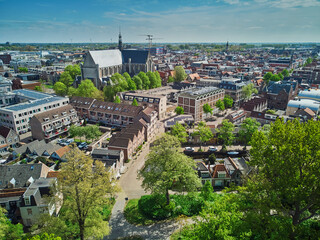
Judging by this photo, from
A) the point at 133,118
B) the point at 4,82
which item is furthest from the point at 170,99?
the point at 4,82

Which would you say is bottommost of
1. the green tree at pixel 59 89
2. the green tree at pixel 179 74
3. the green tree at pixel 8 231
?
the green tree at pixel 8 231

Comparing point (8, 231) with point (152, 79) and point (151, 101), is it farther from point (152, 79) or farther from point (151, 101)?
point (152, 79)

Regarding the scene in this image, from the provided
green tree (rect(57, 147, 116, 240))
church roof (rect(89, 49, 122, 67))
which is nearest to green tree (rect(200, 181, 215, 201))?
green tree (rect(57, 147, 116, 240))

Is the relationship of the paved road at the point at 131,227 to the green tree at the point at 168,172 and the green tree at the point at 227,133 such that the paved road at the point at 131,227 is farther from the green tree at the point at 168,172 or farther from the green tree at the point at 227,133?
the green tree at the point at 227,133

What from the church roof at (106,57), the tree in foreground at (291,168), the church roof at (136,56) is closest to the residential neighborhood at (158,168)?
the tree in foreground at (291,168)

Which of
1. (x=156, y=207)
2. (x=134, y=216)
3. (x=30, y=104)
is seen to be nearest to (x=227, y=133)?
(x=156, y=207)

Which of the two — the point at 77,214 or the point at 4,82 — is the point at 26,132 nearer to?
the point at 4,82
